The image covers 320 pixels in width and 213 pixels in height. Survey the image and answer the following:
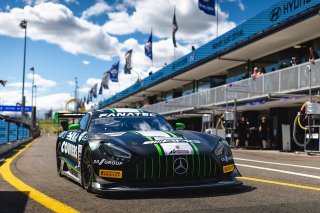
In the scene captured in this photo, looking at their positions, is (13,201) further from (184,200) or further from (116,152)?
(184,200)

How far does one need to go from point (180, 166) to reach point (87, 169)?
1.42 meters

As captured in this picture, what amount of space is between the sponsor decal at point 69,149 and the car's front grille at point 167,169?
1.75 m

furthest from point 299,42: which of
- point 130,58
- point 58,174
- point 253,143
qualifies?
point 130,58

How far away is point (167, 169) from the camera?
17.9 feet

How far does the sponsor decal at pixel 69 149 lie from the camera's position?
6996mm

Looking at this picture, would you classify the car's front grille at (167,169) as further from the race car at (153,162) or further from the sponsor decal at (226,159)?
the sponsor decal at (226,159)

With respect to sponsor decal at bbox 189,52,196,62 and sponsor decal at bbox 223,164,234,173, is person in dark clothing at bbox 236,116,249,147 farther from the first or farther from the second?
sponsor decal at bbox 223,164,234,173

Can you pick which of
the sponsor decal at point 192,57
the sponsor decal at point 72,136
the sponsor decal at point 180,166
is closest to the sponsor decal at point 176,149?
the sponsor decal at point 180,166

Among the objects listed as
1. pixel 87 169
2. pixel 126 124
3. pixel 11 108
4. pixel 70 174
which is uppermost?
pixel 11 108

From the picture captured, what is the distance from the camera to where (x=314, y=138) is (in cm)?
1602

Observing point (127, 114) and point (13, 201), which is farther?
point (127, 114)

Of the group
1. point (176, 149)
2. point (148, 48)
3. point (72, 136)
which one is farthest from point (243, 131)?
point (148, 48)

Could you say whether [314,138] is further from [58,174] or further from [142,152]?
[142,152]

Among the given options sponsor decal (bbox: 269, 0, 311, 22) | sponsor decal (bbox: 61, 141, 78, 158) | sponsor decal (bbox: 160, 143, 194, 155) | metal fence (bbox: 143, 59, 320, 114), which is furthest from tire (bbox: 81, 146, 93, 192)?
sponsor decal (bbox: 269, 0, 311, 22)
